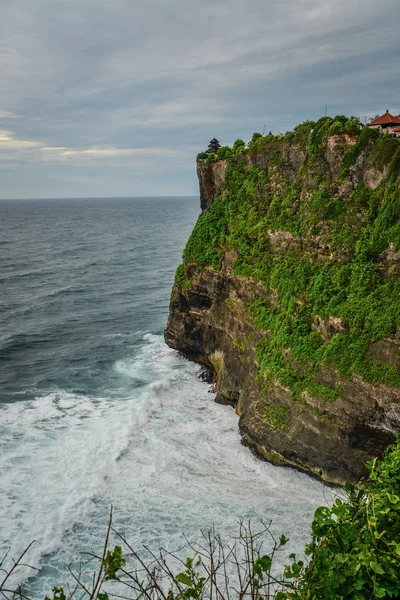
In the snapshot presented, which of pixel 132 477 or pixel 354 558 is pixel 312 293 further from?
pixel 354 558

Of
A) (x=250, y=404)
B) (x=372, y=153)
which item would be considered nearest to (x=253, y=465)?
(x=250, y=404)

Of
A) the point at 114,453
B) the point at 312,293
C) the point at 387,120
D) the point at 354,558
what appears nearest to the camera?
the point at 354,558

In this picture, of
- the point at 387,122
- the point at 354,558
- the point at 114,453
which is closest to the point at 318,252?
the point at 387,122

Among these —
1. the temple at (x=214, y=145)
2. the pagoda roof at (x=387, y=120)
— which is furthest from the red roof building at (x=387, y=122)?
the temple at (x=214, y=145)

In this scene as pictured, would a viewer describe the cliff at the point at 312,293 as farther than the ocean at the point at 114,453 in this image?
Yes

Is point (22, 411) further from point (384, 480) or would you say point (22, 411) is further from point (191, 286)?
point (384, 480)

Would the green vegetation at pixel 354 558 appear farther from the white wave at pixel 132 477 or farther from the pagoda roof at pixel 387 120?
the pagoda roof at pixel 387 120
